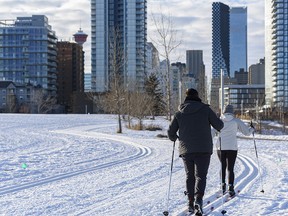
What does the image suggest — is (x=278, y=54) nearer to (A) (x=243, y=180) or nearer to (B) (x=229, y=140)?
(A) (x=243, y=180)

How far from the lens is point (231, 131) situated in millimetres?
9109

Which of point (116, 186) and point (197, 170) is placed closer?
point (197, 170)

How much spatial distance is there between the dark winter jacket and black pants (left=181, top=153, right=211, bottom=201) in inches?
3.8

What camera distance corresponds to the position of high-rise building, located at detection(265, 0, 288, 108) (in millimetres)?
138125

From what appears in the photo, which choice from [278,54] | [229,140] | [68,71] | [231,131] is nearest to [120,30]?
[68,71]

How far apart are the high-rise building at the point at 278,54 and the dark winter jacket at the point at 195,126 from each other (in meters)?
132

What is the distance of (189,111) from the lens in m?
6.98

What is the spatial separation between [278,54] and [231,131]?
137648 millimetres

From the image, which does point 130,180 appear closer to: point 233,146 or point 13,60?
point 233,146

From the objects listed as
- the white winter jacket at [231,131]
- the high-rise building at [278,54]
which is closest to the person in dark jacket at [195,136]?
the white winter jacket at [231,131]

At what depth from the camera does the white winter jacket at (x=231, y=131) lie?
9.02 m

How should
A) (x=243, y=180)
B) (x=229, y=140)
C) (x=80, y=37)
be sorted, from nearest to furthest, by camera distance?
(x=229, y=140)
(x=243, y=180)
(x=80, y=37)

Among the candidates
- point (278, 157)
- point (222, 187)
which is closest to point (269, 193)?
point (222, 187)

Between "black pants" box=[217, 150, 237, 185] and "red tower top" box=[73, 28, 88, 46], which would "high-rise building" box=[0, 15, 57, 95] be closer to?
"red tower top" box=[73, 28, 88, 46]
